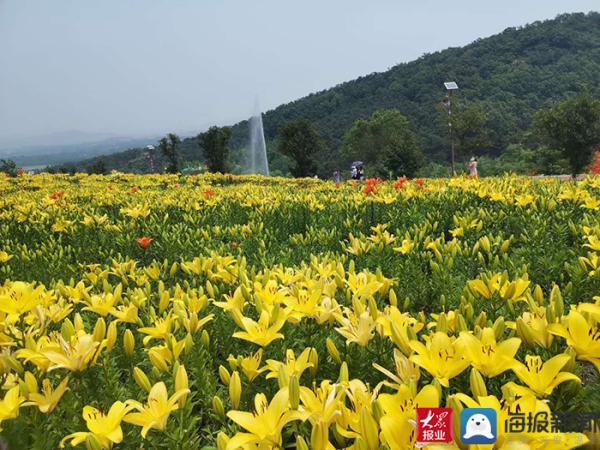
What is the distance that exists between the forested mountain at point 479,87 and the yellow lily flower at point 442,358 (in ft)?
185

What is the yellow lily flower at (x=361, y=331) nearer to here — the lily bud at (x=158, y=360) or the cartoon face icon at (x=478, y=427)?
the cartoon face icon at (x=478, y=427)

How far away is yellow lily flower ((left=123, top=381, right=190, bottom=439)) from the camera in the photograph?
1.08m

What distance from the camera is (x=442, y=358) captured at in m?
1.15

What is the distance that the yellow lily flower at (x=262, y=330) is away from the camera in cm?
139

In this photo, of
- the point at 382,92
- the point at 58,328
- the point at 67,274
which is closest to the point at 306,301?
the point at 58,328

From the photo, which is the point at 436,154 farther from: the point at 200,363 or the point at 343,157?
the point at 200,363

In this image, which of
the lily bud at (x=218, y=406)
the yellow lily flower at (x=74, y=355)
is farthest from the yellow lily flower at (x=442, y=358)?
the yellow lily flower at (x=74, y=355)

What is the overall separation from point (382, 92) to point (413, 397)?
90.1 meters

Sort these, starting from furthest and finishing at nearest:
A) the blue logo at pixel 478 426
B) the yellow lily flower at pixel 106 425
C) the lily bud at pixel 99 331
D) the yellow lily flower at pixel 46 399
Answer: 1. the lily bud at pixel 99 331
2. the yellow lily flower at pixel 46 399
3. the yellow lily flower at pixel 106 425
4. the blue logo at pixel 478 426

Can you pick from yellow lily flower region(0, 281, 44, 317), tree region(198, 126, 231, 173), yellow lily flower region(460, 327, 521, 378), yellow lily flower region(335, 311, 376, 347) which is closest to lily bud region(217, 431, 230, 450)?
yellow lily flower region(335, 311, 376, 347)

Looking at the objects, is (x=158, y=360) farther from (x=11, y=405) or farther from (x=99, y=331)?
(x=11, y=405)

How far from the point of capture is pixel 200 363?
151cm

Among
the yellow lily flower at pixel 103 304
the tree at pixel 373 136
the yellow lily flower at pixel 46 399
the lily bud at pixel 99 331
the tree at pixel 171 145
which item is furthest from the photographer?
the tree at pixel 373 136

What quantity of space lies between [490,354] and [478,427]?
0.31 meters
